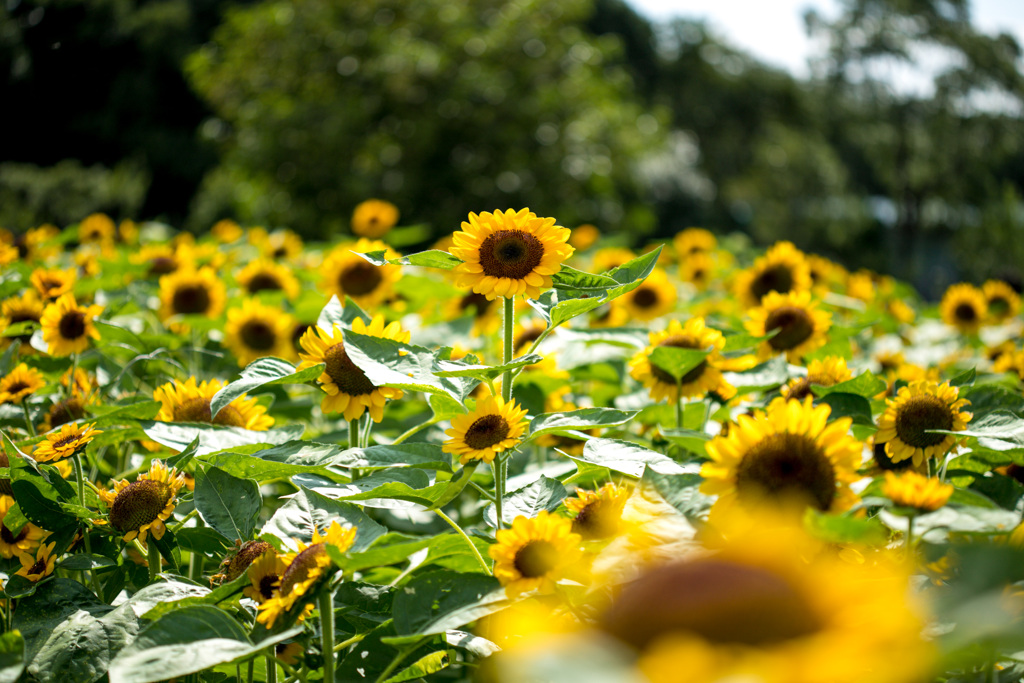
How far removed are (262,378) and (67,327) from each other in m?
0.89

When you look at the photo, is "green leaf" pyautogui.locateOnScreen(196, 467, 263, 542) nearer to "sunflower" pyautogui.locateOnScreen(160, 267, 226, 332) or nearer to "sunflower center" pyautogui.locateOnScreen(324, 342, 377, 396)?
"sunflower center" pyautogui.locateOnScreen(324, 342, 377, 396)

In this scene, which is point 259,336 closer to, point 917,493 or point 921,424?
point 921,424

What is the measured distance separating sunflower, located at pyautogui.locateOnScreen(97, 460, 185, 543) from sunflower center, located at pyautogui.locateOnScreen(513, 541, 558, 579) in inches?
23.3

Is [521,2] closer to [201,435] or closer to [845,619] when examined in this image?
[201,435]

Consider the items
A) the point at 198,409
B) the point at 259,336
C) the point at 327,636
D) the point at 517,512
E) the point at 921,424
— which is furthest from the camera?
Result: the point at 259,336

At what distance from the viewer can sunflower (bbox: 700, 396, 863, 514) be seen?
873mm

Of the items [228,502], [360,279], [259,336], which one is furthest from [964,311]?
[228,502]

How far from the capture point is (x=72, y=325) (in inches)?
75.2

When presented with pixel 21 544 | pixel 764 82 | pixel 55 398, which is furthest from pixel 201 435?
pixel 764 82

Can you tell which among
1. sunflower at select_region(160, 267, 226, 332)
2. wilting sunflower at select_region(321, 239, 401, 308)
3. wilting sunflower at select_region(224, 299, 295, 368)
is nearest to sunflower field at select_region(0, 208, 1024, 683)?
wilting sunflower at select_region(224, 299, 295, 368)

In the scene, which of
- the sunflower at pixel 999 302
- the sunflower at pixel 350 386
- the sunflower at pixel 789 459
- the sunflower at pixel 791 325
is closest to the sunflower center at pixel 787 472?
the sunflower at pixel 789 459

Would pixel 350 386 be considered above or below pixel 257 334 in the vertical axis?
above

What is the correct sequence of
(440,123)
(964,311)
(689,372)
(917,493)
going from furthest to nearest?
(440,123)
(964,311)
(689,372)
(917,493)

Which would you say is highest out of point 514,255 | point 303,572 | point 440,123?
point 440,123
